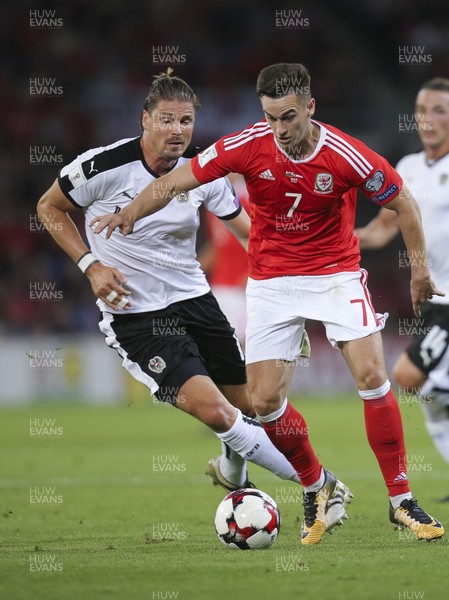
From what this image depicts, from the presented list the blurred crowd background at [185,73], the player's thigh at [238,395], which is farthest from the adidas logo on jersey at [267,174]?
the blurred crowd background at [185,73]

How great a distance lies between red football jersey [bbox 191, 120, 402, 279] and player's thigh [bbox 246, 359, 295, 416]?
48cm

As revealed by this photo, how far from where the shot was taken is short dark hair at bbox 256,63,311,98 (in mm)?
5348

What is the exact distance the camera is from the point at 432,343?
7.25 meters

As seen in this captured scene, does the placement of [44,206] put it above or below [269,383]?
above

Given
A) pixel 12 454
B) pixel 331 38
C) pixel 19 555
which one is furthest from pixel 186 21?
pixel 19 555

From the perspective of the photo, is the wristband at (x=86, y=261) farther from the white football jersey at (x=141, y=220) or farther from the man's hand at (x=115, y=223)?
the man's hand at (x=115, y=223)

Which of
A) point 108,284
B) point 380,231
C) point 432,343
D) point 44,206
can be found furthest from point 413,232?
point 44,206

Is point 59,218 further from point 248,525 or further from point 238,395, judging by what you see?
point 248,525

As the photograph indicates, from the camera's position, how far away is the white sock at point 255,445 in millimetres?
5961

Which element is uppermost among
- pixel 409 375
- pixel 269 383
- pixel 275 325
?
pixel 275 325

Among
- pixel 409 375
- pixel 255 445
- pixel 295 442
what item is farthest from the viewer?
pixel 409 375

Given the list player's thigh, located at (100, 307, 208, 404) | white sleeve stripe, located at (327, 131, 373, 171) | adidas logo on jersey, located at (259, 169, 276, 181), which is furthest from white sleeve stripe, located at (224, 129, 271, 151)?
player's thigh, located at (100, 307, 208, 404)

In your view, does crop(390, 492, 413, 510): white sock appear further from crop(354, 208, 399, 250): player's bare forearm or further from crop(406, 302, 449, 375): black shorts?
crop(354, 208, 399, 250): player's bare forearm

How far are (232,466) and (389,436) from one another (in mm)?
1345
